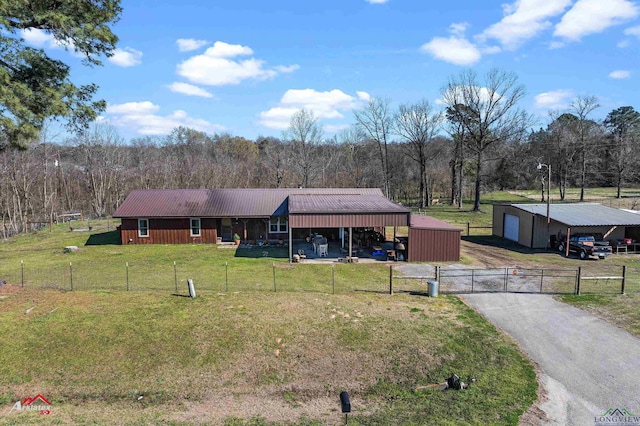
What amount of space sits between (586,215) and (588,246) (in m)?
4.37

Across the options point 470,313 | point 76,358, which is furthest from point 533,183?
point 76,358

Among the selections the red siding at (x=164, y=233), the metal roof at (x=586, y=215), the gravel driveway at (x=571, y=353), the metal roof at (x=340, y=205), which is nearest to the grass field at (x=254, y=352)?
the gravel driveway at (x=571, y=353)

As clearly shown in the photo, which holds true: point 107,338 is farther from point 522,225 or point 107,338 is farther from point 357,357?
point 522,225

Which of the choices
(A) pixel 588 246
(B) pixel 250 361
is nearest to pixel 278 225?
(B) pixel 250 361

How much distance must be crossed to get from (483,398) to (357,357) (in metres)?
3.34

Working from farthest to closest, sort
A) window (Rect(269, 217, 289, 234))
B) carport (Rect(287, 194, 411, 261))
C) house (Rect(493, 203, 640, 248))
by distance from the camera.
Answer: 1. window (Rect(269, 217, 289, 234))
2. house (Rect(493, 203, 640, 248))
3. carport (Rect(287, 194, 411, 261))

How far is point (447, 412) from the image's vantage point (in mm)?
8531

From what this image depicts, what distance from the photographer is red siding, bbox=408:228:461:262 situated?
77.8 feet

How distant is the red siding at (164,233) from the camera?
96.7 feet

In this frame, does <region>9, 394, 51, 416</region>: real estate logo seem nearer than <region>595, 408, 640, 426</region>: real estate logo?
No

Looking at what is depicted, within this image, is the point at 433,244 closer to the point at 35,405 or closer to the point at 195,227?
the point at 195,227

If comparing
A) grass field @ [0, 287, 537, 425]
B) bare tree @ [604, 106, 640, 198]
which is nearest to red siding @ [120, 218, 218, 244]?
grass field @ [0, 287, 537, 425]

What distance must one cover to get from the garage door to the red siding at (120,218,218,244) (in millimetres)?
23040

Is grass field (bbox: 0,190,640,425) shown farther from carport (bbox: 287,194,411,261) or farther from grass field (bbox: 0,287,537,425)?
carport (bbox: 287,194,411,261)
